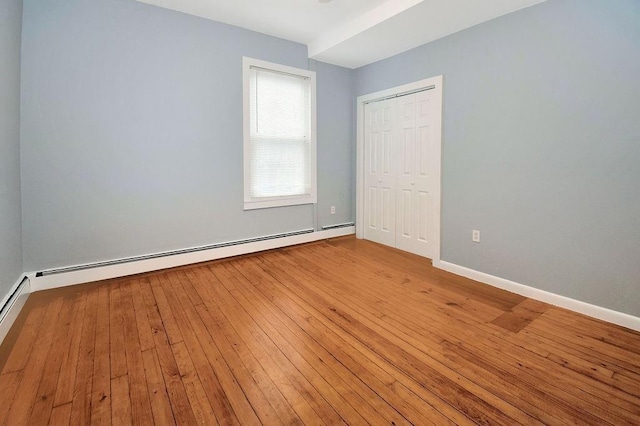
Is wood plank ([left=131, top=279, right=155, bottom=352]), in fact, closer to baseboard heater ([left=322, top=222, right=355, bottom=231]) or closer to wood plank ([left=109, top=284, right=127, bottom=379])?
wood plank ([left=109, top=284, right=127, bottom=379])

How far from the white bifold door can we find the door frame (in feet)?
0.18

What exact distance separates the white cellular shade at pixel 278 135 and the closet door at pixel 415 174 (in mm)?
1276

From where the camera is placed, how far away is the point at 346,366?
179cm

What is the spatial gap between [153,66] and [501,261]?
3988 mm

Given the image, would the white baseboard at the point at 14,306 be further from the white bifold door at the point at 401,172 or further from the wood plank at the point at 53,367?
the white bifold door at the point at 401,172

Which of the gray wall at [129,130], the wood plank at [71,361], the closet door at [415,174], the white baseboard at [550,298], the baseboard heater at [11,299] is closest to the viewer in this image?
→ the wood plank at [71,361]

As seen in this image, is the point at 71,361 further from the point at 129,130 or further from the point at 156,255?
the point at 129,130

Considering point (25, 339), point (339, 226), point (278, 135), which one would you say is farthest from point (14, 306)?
point (339, 226)

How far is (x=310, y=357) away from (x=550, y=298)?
85.1 inches

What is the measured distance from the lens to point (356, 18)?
3426mm

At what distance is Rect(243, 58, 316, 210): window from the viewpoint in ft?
12.7

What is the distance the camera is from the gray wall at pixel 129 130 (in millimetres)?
2754

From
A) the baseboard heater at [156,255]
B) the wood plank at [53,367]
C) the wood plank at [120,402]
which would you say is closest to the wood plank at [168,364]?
the wood plank at [120,402]

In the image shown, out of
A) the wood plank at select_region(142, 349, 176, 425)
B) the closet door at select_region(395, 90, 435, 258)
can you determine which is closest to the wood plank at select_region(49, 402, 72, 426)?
the wood plank at select_region(142, 349, 176, 425)
